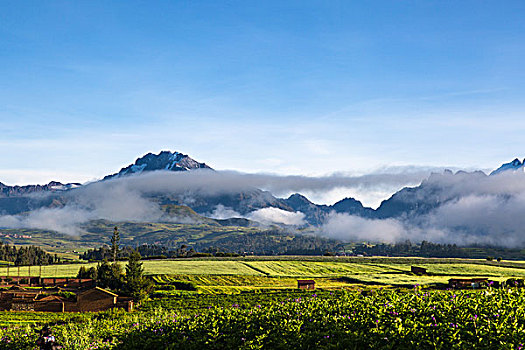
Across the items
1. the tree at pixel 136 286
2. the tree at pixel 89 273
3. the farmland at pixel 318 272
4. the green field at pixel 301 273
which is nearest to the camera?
→ the tree at pixel 136 286

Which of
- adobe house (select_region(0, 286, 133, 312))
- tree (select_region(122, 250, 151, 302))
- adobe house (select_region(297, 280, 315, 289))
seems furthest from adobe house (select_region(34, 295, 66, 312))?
adobe house (select_region(297, 280, 315, 289))

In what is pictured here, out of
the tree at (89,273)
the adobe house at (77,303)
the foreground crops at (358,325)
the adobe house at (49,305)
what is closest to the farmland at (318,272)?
the tree at (89,273)

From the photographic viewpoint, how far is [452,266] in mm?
173125

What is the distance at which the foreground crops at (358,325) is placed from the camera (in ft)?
44.9

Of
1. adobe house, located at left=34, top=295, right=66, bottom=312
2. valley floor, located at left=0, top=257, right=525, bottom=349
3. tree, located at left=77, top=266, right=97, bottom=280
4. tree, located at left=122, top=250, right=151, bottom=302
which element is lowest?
tree, located at left=77, top=266, right=97, bottom=280

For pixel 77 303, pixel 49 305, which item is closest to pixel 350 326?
pixel 77 303

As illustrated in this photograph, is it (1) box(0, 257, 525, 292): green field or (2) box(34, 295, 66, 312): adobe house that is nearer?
(2) box(34, 295, 66, 312): adobe house

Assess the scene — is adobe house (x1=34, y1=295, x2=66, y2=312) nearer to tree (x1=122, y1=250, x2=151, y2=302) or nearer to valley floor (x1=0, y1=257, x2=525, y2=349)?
tree (x1=122, y1=250, x2=151, y2=302)

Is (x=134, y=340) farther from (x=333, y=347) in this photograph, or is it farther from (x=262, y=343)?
(x=333, y=347)

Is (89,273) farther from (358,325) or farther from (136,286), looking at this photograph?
(358,325)

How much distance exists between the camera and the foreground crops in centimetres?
1368

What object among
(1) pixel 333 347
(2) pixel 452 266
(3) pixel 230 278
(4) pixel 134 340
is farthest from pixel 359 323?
(2) pixel 452 266

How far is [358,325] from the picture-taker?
50.1 feet

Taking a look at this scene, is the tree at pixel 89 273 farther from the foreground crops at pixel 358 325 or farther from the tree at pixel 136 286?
the foreground crops at pixel 358 325
